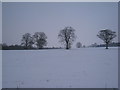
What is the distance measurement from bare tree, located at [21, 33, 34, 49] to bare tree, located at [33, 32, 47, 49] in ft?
0.98

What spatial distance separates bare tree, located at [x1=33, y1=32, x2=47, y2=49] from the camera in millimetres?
8183

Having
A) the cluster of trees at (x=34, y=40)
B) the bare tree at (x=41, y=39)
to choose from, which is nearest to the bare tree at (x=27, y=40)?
the cluster of trees at (x=34, y=40)

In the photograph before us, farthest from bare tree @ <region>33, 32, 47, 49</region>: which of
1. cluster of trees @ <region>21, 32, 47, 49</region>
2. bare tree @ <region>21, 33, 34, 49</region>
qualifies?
bare tree @ <region>21, 33, 34, 49</region>

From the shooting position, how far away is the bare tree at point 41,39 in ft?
26.8

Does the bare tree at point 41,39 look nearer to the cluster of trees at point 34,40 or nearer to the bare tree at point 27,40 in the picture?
the cluster of trees at point 34,40

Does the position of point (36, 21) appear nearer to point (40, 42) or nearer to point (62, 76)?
point (40, 42)

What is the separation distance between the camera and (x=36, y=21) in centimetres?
825

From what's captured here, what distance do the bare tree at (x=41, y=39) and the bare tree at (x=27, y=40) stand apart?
0.98 ft

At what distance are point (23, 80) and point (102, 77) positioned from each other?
7.21 ft

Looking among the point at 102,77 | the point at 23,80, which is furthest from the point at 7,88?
the point at 102,77

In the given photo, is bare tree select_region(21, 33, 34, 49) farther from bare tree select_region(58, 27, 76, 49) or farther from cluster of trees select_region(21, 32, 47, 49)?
bare tree select_region(58, 27, 76, 49)

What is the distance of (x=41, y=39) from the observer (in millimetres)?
8062

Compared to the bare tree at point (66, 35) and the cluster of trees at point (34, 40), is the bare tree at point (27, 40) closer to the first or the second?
the cluster of trees at point (34, 40)

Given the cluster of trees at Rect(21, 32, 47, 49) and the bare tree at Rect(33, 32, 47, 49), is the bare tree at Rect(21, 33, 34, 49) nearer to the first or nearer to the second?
the cluster of trees at Rect(21, 32, 47, 49)
